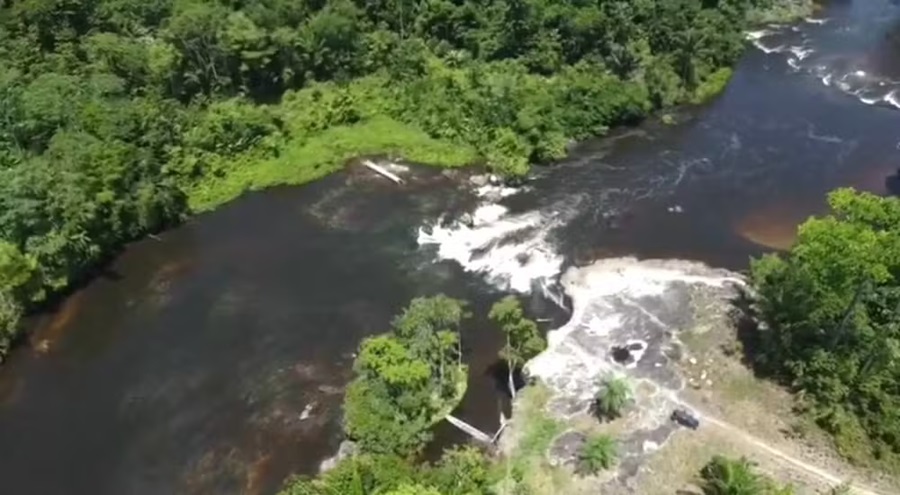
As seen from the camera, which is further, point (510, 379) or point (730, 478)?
point (510, 379)

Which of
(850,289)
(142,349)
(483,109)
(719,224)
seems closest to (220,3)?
(483,109)

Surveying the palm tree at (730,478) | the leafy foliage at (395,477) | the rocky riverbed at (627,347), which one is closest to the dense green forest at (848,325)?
the rocky riverbed at (627,347)

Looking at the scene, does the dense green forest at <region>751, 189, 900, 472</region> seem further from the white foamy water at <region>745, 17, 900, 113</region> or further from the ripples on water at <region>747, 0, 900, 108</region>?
the ripples on water at <region>747, 0, 900, 108</region>

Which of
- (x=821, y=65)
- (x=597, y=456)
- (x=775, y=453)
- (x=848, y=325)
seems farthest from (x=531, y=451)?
(x=821, y=65)

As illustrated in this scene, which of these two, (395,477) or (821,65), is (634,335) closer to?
(395,477)

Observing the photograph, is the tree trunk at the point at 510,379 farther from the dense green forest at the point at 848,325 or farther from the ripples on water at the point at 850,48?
the ripples on water at the point at 850,48
